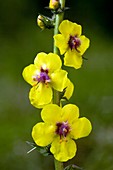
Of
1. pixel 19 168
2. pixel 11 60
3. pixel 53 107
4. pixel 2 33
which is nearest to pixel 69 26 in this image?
pixel 53 107

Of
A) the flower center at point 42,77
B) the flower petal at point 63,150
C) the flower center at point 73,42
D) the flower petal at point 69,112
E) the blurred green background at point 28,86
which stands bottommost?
the blurred green background at point 28,86

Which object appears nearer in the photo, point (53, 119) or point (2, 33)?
point (53, 119)

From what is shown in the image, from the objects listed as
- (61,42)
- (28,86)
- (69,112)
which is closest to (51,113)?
(69,112)

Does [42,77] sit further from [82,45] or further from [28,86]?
[28,86]

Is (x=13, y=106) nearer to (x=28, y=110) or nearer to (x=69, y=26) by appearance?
(x=28, y=110)

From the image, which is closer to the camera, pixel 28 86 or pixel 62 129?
pixel 62 129

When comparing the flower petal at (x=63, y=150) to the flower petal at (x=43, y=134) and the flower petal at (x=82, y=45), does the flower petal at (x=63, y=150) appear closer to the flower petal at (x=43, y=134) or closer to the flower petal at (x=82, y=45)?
the flower petal at (x=43, y=134)

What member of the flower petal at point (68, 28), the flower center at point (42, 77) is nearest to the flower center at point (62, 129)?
the flower center at point (42, 77)
